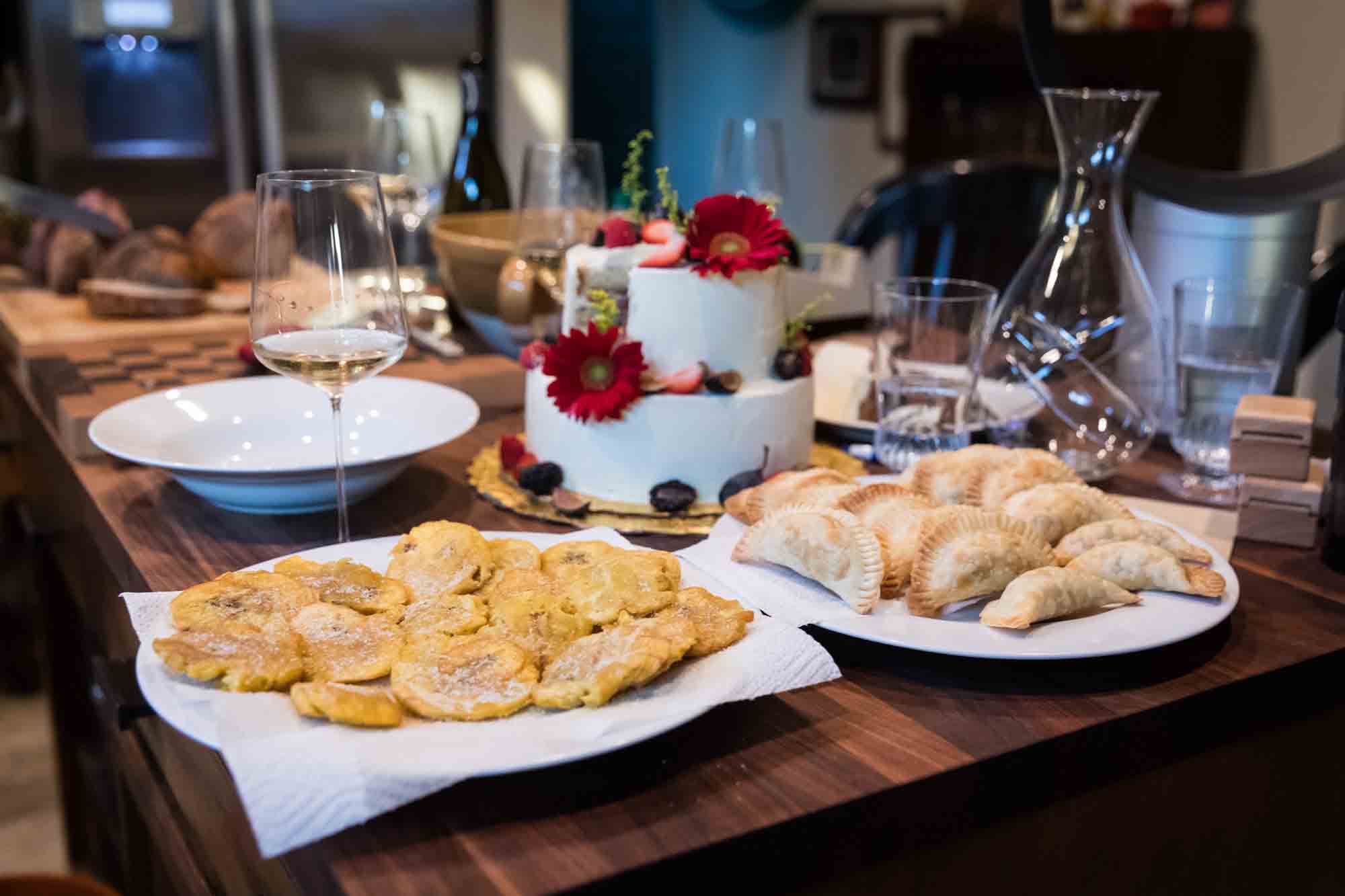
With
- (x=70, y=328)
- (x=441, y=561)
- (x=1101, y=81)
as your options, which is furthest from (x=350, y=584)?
(x=1101, y=81)

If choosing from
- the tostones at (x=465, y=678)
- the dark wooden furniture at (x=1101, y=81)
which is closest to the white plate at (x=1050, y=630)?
the tostones at (x=465, y=678)

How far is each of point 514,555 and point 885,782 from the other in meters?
0.30

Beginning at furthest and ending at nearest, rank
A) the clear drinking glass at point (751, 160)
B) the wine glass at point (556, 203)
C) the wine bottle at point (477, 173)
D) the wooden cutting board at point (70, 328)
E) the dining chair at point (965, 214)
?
the dining chair at point (965, 214), the wine bottle at point (477, 173), the clear drinking glass at point (751, 160), the wooden cutting board at point (70, 328), the wine glass at point (556, 203)

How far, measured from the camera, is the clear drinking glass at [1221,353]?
1.17 m

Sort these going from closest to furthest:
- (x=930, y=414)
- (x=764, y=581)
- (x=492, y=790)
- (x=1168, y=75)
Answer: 1. (x=492, y=790)
2. (x=764, y=581)
3. (x=930, y=414)
4. (x=1168, y=75)

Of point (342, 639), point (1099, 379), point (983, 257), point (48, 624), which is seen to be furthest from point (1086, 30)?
point (342, 639)

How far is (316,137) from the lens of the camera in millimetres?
3756

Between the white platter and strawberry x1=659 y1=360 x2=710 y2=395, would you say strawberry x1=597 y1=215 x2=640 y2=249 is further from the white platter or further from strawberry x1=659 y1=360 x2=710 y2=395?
the white platter

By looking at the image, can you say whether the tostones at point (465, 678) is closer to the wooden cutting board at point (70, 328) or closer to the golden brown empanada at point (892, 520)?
the golden brown empanada at point (892, 520)

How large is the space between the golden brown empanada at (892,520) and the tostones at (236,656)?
0.38m

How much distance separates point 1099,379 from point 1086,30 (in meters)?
2.46

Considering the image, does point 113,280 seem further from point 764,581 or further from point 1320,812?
point 1320,812

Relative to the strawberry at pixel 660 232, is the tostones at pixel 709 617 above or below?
below

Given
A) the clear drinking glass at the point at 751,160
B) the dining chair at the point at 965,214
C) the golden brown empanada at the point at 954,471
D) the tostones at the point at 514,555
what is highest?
the clear drinking glass at the point at 751,160
